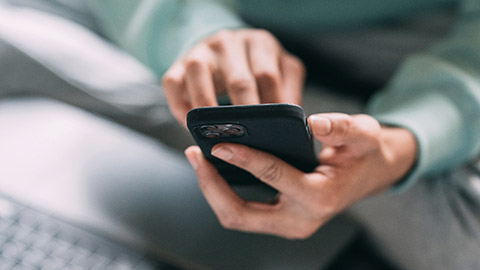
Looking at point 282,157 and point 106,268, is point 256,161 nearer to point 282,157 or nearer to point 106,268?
point 282,157

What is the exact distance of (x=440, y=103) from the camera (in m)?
0.47

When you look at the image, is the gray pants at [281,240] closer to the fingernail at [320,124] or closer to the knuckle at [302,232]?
the knuckle at [302,232]

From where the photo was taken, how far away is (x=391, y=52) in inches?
24.3

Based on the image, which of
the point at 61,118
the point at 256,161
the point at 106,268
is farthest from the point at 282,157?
the point at 61,118

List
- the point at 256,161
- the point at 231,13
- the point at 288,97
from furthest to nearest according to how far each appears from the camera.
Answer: the point at 231,13 → the point at 288,97 → the point at 256,161

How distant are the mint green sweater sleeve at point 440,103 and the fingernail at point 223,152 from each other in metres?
0.18

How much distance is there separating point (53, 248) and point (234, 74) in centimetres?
20

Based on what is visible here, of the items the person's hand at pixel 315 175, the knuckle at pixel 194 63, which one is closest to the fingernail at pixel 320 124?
the person's hand at pixel 315 175

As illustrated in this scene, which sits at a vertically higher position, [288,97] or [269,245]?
[288,97]

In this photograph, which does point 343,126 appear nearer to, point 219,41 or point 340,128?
point 340,128

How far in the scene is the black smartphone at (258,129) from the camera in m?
0.30

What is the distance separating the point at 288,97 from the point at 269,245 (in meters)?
0.13

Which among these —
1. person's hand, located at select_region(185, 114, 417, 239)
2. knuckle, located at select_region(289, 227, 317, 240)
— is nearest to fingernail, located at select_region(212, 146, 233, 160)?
person's hand, located at select_region(185, 114, 417, 239)

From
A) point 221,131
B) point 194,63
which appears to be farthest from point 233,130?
point 194,63
